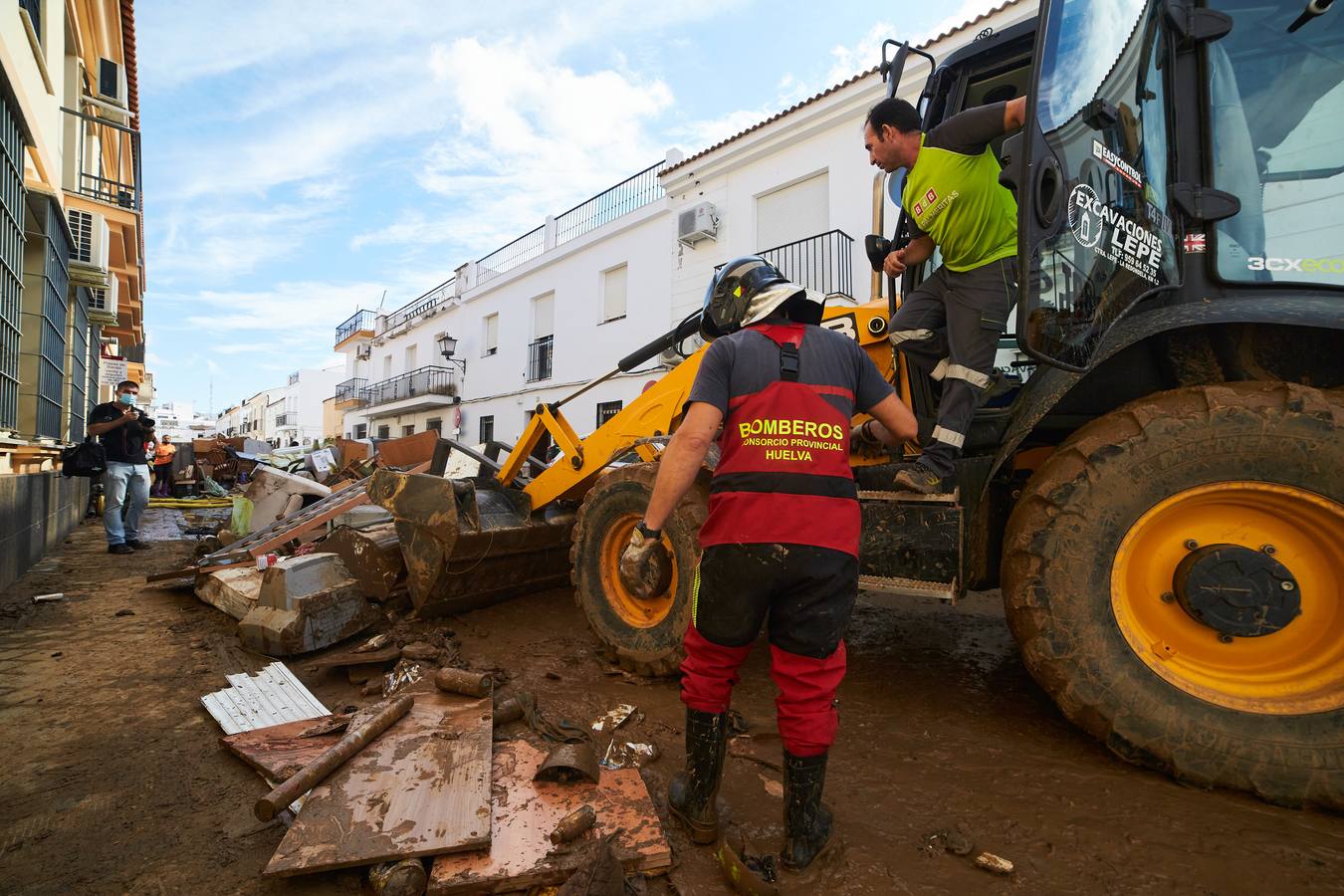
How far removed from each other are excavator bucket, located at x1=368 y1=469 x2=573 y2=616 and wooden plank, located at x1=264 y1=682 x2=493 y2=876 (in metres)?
1.52

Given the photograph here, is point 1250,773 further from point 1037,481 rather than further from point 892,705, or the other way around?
point 892,705

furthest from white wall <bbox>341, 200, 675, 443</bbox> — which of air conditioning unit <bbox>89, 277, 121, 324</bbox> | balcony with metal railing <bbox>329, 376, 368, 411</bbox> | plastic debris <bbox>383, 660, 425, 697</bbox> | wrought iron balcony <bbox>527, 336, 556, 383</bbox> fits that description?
plastic debris <bbox>383, 660, 425, 697</bbox>

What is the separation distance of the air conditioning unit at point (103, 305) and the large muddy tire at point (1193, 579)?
14558 mm

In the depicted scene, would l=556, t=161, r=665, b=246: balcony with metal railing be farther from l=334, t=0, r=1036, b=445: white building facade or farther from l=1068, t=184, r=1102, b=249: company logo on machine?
l=1068, t=184, r=1102, b=249: company logo on machine

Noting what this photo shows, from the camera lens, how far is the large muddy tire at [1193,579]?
218cm

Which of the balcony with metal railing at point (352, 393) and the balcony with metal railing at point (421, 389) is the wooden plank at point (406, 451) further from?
the balcony with metal railing at point (352, 393)

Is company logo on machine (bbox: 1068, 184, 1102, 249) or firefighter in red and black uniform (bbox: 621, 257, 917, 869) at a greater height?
company logo on machine (bbox: 1068, 184, 1102, 249)

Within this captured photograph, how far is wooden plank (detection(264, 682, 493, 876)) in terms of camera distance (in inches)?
74.1

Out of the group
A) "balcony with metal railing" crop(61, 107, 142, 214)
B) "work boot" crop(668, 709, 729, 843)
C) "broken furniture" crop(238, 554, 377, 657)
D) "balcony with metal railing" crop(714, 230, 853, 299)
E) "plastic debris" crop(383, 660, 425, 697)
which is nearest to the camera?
"work boot" crop(668, 709, 729, 843)

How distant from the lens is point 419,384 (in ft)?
81.1

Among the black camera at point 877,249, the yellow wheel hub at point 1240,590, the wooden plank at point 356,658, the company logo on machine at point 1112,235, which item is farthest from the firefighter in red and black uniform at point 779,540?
the wooden plank at point 356,658

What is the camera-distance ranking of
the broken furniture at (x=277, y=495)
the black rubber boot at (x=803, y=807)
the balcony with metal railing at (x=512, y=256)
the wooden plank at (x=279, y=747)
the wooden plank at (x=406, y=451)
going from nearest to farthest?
the black rubber boot at (x=803, y=807)
the wooden plank at (x=279, y=747)
the broken furniture at (x=277, y=495)
the wooden plank at (x=406, y=451)
the balcony with metal railing at (x=512, y=256)

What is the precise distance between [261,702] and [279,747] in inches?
24.5

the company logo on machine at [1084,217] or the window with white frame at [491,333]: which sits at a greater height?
the window with white frame at [491,333]
